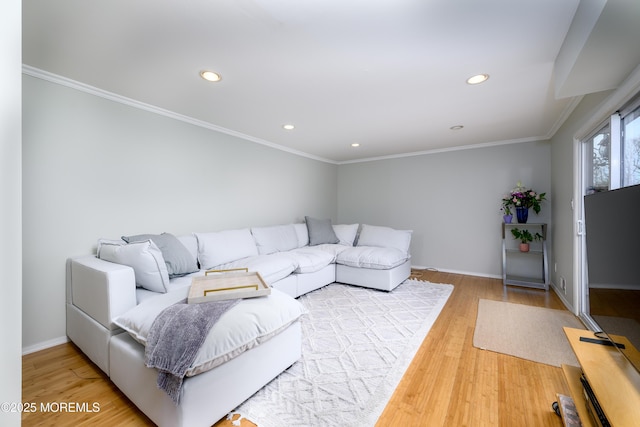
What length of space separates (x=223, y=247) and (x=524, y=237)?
4.25 metres

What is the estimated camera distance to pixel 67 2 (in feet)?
4.56

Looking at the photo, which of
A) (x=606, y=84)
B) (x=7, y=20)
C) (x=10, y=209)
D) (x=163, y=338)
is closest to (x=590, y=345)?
(x=606, y=84)

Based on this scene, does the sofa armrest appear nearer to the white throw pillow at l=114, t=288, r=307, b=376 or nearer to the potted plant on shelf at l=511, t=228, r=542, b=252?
the white throw pillow at l=114, t=288, r=307, b=376

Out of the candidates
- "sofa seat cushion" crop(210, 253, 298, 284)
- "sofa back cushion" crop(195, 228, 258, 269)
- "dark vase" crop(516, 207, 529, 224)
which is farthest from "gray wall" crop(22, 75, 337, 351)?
"dark vase" crop(516, 207, 529, 224)

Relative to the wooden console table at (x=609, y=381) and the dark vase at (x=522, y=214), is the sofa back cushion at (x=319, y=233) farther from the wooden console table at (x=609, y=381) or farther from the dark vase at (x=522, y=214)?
the wooden console table at (x=609, y=381)

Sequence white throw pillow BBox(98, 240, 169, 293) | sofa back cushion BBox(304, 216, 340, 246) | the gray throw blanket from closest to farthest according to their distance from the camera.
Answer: the gray throw blanket → white throw pillow BBox(98, 240, 169, 293) → sofa back cushion BBox(304, 216, 340, 246)

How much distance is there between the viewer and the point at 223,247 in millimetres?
3084

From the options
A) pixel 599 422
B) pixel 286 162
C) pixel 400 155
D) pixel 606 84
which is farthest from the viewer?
pixel 400 155

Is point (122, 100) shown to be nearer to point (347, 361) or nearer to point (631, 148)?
point (347, 361)

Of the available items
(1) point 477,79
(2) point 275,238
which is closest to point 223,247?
(2) point 275,238

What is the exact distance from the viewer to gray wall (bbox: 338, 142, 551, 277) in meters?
4.13

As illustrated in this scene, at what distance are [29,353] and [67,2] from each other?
251 centimetres

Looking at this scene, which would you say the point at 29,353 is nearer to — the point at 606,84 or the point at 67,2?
the point at 67,2

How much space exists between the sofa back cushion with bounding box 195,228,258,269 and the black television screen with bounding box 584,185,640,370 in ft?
10.0
